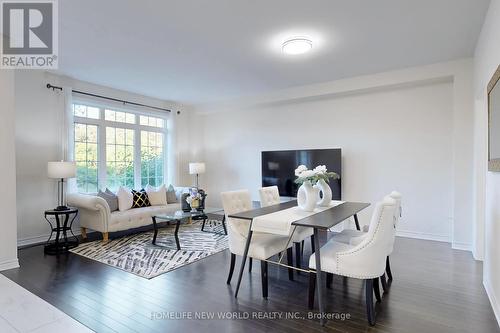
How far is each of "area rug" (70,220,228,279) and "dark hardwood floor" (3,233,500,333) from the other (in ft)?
0.56

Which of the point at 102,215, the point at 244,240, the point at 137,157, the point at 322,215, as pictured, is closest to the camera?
the point at 322,215

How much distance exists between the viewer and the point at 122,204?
5.05 metres

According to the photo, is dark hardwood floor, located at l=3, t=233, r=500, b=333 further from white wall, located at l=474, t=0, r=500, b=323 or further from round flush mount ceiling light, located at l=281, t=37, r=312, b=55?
round flush mount ceiling light, located at l=281, t=37, r=312, b=55

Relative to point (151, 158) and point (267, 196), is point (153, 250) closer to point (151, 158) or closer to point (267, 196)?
point (267, 196)

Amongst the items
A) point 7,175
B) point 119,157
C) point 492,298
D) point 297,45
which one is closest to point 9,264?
point 7,175

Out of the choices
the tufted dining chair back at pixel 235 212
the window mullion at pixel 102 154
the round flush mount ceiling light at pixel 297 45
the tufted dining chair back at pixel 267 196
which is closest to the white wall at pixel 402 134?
the round flush mount ceiling light at pixel 297 45

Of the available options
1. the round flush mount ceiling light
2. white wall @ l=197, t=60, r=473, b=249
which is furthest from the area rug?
the round flush mount ceiling light

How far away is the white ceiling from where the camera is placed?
2740 millimetres

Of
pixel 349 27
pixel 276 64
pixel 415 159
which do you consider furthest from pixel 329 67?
pixel 415 159

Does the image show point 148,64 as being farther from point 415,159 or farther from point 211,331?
point 415,159

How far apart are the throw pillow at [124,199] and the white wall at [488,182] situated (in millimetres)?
5032

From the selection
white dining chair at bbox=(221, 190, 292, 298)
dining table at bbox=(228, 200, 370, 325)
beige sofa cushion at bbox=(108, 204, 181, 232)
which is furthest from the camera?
beige sofa cushion at bbox=(108, 204, 181, 232)

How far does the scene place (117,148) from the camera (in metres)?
5.86

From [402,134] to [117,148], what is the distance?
17.7ft
